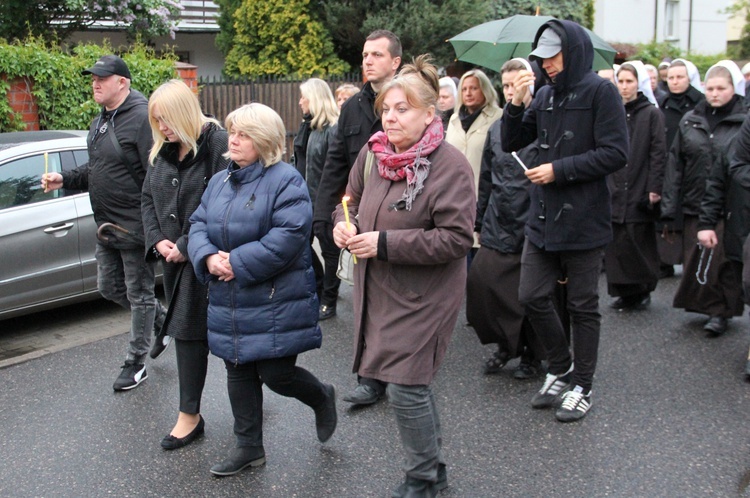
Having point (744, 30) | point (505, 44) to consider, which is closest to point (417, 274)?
point (505, 44)

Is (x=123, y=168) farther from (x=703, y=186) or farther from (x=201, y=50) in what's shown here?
(x=201, y=50)

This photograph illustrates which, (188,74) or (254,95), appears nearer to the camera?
(188,74)

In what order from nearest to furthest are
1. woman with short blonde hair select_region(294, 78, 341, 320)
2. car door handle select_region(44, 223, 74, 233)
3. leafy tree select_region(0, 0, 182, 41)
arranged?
car door handle select_region(44, 223, 74, 233), woman with short blonde hair select_region(294, 78, 341, 320), leafy tree select_region(0, 0, 182, 41)

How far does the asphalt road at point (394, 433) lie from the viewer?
393 centimetres

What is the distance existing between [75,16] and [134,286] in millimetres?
7663

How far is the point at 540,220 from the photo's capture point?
180 inches

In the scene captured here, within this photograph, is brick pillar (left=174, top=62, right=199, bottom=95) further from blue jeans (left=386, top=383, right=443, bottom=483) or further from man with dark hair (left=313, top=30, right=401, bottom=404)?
blue jeans (left=386, top=383, right=443, bottom=483)

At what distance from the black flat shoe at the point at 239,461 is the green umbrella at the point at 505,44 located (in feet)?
15.4

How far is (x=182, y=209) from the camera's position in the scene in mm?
4316

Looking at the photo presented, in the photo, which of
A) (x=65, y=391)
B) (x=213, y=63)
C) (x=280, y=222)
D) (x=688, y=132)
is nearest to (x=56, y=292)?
(x=65, y=391)

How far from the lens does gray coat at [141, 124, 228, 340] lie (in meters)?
4.23

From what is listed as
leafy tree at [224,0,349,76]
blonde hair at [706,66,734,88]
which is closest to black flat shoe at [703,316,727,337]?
blonde hair at [706,66,734,88]

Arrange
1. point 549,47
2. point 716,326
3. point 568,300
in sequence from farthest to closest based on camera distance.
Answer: point 716,326, point 568,300, point 549,47

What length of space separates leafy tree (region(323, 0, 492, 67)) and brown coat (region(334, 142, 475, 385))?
36.1 ft
